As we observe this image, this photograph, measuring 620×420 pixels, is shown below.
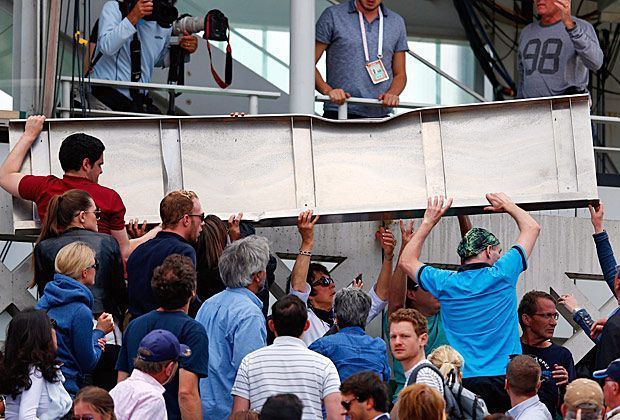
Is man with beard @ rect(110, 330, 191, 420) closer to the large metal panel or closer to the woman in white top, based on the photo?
the woman in white top

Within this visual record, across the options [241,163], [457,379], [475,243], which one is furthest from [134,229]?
[457,379]

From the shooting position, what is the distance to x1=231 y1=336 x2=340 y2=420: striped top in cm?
782

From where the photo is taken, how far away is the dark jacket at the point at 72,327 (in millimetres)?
7953

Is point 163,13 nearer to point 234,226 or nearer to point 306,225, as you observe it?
point 234,226

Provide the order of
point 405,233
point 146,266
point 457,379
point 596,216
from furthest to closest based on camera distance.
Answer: point 405,233 → point 596,216 → point 146,266 → point 457,379

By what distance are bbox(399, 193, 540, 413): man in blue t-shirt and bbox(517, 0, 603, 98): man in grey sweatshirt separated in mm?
3276

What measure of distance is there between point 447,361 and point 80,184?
270 cm

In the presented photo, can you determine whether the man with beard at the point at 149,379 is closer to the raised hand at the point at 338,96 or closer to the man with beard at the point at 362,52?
the raised hand at the point at 338,96

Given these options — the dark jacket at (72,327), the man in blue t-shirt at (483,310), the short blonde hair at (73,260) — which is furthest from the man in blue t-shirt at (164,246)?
the man in blue t-shirt at (483,310)

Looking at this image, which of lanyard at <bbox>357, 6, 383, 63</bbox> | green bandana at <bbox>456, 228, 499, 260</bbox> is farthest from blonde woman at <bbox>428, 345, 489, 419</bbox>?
lanyard at <bbox>357, 6, 383, 63</bbox>

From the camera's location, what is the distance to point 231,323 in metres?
8.38

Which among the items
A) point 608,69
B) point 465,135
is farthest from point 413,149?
point 608,69

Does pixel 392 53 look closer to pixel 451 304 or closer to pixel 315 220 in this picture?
pixel 315 220

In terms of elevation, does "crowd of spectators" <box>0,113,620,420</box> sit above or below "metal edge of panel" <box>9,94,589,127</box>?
below
